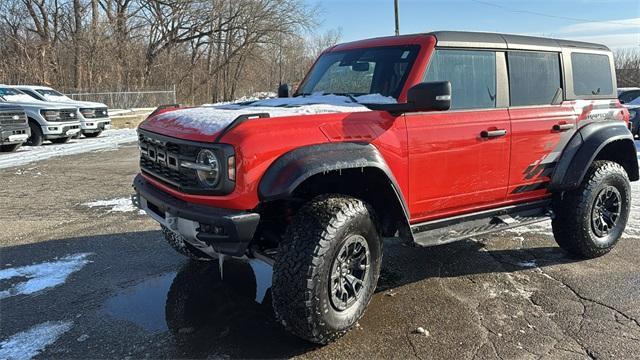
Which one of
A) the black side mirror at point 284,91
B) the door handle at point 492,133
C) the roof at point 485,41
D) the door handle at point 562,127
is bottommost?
the door handle at point 492,133

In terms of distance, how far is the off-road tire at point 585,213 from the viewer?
4797mm

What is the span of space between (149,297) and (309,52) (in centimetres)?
5072

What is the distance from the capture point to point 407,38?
429 centimetres

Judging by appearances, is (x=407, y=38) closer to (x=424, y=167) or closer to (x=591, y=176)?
(x=424, y=167)

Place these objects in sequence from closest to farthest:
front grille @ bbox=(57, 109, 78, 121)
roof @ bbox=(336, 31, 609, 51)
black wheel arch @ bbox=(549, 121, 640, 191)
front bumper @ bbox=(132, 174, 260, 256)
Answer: front bumper @ bbox=(132, 174, 260, 256) → roof @ bbox=(336, 31, 609, 51) → black wheel arch @ bbox=(549, 121, 640, 191) → front grille @ bbox=(57, 109, 78, 121)

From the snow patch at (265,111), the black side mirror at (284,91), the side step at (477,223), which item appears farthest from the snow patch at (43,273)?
the side step at (477,223)

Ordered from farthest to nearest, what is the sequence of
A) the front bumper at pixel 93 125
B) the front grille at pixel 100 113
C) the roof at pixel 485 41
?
the front grille at pixel 100 113, the front bumper at pixel 93 125, the roof at pixel 485 41

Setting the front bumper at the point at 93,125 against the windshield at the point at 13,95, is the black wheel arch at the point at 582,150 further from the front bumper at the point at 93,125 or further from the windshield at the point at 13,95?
the windshield at the point at 13,95

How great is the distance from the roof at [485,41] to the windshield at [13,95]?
13589 millimetres

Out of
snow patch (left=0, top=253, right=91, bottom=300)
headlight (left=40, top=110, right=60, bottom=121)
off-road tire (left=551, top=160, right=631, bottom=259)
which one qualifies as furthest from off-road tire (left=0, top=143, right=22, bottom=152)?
off-road tire (left=551, top=160, right=631, bottom=259)

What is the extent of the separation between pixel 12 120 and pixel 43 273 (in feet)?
33.5

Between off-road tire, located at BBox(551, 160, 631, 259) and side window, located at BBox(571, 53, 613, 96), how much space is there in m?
0.74

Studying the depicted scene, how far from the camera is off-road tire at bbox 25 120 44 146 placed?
1464 centimetres

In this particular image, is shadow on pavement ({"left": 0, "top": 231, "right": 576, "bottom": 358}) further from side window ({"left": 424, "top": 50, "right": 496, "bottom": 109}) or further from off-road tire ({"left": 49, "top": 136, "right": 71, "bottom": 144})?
off-road tire ({"left": 49, "top": 136, "right": 71, "bottom": 144})
